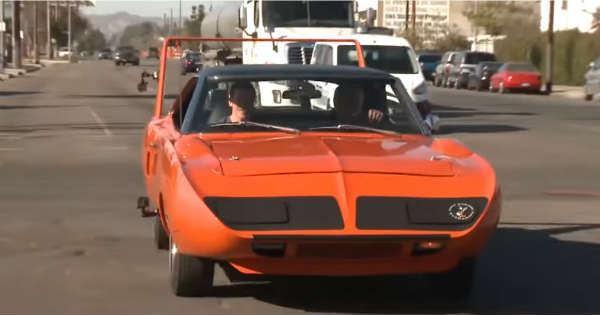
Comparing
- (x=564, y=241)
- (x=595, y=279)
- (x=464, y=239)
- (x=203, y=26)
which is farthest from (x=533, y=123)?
(x=464, y=239)

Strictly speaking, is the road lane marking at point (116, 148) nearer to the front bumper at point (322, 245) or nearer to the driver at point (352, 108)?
the driver at point (352, 108)

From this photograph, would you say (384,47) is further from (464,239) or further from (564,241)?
(464,239)

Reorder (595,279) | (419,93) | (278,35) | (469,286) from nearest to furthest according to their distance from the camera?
(469,286), (595,279), (419,93), (278,35)

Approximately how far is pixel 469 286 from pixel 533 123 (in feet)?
67.6

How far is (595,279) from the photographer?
8.14 metres

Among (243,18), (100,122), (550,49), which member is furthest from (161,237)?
(550,49)

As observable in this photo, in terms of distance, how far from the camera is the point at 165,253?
29.9 feet

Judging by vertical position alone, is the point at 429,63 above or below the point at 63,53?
above

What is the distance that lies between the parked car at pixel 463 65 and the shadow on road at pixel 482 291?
44.8m

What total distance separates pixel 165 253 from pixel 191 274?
2008mm

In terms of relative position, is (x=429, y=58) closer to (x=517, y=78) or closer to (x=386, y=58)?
(x=517, y=78)

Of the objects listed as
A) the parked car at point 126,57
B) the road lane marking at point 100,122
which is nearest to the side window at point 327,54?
the road lane marking at point 100,122

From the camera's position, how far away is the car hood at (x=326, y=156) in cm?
684

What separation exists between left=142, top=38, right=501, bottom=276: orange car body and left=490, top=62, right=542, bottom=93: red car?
41490mm
